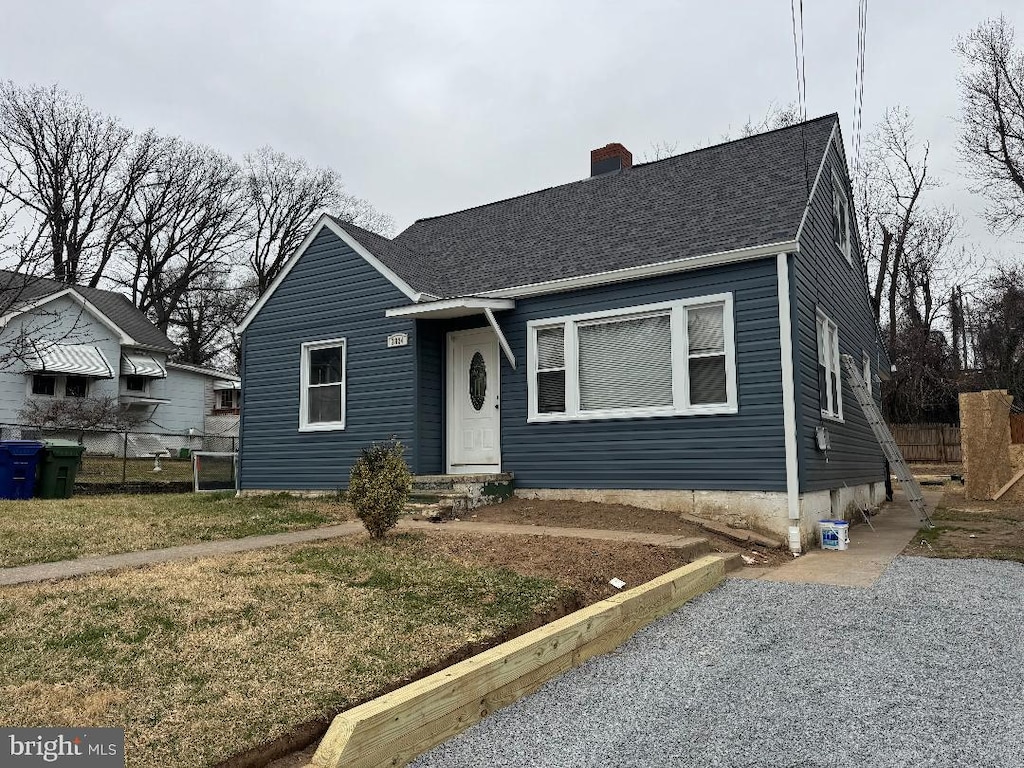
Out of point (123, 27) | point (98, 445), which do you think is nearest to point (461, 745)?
point (123, 27)

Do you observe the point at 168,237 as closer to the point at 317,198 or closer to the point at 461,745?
the point at 317,198

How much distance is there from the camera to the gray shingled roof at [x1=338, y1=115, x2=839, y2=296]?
926 cm

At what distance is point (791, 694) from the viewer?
3.63 m

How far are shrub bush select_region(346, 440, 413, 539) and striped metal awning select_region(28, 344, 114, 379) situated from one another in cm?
1814

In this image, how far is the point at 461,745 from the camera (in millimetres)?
3051

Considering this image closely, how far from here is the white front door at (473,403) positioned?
10.5 m

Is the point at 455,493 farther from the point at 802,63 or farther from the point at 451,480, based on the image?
the point at 802,63

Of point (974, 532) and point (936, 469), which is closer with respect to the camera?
point (974, 532)

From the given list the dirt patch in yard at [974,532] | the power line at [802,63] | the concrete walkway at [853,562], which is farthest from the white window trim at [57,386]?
the dirt patch in yard at [974,532]

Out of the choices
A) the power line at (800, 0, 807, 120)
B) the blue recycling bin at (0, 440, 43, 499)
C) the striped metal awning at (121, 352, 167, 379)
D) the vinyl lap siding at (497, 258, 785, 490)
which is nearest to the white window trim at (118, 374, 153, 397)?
the striped metal awning at (121, 352, 167, 379)

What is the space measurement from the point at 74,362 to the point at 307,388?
14.6m

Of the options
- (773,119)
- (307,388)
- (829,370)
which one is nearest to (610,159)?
(829,370)

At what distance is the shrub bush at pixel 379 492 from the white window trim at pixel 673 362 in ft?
11.3

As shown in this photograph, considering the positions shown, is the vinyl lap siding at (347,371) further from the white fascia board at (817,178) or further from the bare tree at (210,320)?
the bare tree at (210,320)
